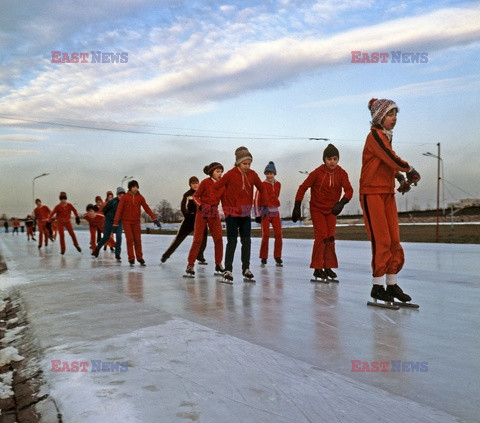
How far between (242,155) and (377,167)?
269cm

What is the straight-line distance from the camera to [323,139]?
105 feet

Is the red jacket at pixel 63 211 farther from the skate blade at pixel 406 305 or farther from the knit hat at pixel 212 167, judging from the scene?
the skate blade at pixel 406 305

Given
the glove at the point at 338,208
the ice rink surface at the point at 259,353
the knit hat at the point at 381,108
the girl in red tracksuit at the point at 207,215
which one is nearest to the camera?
the ice rink surface at the point at 259,353

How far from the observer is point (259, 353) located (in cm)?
360

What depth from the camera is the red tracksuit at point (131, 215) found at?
11845 millimetres

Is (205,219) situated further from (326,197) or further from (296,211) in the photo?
(326,197)

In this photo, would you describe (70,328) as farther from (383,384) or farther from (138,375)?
(383,384)

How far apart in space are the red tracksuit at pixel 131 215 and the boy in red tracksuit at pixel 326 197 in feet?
15.7

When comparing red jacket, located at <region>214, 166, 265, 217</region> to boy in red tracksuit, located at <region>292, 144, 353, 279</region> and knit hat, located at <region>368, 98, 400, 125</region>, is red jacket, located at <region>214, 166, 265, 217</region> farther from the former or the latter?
knit hat, located at <region>368, 98, 400, 125</region>

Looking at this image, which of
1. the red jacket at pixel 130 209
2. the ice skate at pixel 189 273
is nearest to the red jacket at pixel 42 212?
the red jacket at pixel 130 209

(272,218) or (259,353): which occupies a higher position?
(272,218)

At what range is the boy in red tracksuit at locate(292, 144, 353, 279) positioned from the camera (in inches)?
320

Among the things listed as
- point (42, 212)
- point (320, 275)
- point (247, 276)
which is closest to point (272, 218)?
point (247, 276)

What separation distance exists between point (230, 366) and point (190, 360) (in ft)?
0.90
